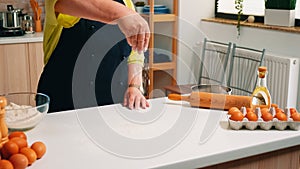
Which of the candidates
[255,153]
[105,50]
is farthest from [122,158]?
[105,50]

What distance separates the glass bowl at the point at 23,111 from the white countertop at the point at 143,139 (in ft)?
0.13

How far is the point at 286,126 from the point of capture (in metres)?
1.52

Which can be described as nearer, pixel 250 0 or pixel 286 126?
pixel 286 126

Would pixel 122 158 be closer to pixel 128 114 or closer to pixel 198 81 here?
pixel 128 114

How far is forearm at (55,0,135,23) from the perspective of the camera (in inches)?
50.1

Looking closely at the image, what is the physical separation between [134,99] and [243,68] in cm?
Result: 218

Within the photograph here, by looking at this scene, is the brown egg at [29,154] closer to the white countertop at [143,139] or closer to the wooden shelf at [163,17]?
the white countertop at [143,139]

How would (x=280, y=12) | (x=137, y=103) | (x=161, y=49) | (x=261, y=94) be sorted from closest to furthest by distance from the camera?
(x=261, y=94) < (x=137, y=103) < (x=280, y=12) < (x=161, y=49)

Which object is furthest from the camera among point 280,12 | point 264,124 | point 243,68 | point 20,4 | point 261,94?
point 20,4

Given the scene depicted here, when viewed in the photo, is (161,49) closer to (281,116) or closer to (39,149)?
(281,116)

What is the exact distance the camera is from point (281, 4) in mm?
3570

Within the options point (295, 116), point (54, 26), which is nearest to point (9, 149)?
point (54, 26)

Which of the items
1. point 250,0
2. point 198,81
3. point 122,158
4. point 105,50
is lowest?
point 198,81

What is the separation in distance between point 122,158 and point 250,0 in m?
3.11
